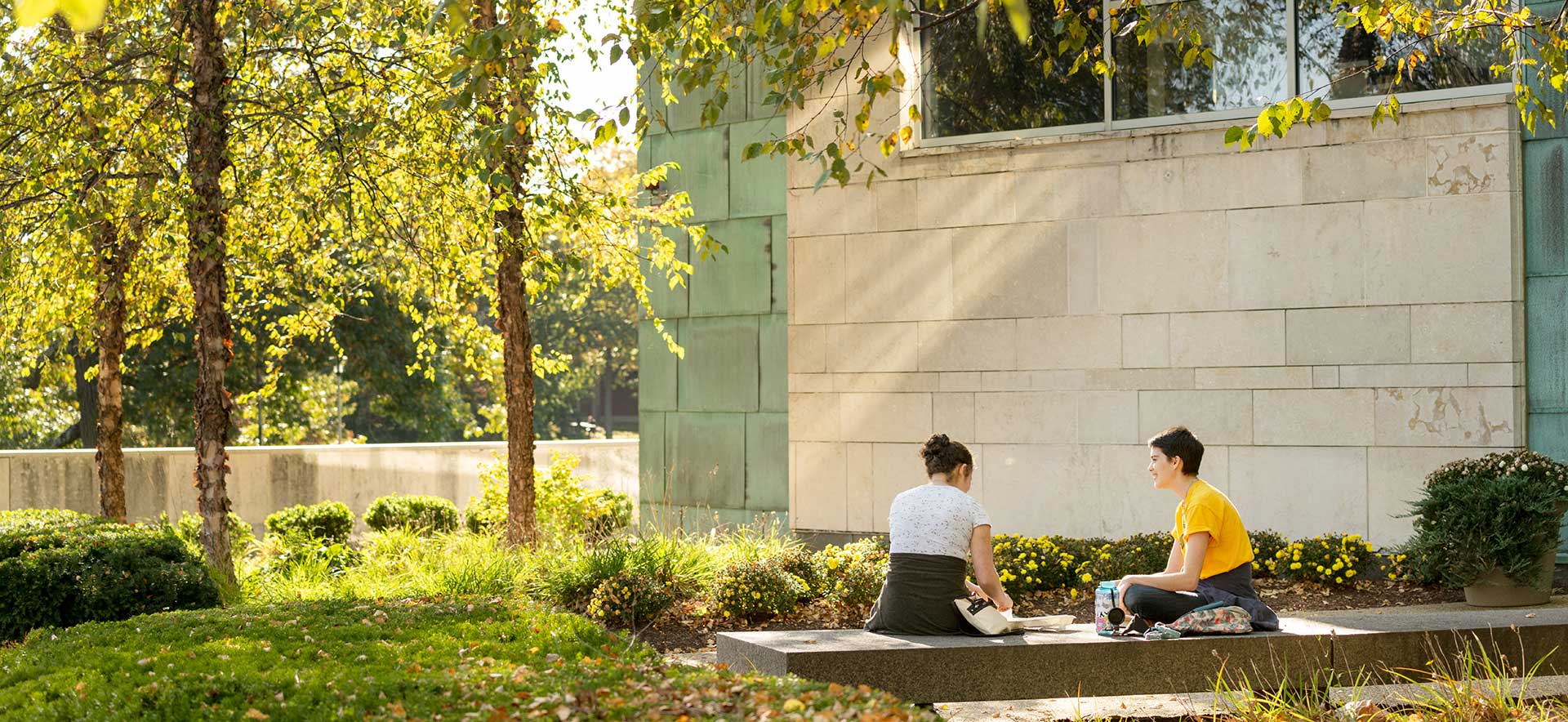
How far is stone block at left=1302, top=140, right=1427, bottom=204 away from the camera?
10.8 m

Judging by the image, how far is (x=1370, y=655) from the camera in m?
6.10

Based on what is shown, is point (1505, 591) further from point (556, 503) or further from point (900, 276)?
point (556, 503)

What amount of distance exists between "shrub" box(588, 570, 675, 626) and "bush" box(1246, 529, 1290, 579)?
182 inches

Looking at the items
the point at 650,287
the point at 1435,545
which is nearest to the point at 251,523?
the point at 650,287

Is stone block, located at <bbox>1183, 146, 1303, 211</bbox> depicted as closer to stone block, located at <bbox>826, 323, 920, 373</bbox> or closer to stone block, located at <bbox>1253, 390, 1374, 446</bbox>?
stone block, located at <bbox>1253, 390, 1374, 446</bbox>

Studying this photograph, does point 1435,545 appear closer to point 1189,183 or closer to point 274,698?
point 1189,183

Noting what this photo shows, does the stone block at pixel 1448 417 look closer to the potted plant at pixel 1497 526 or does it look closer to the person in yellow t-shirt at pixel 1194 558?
the potted plant at pixel 1497 526

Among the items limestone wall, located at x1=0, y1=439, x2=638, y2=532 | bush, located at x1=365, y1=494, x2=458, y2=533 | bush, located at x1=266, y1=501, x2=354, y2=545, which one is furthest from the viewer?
limestone wall, located at x1=0, y1=439, x2=638, y2=532

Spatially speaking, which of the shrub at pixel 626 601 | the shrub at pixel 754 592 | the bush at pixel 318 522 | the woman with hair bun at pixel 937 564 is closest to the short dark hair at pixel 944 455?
the woman with hair bun at pixel 937 564

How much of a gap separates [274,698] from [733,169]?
9128 mm

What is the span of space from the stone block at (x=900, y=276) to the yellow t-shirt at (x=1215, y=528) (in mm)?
6303

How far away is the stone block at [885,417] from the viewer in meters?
12.6

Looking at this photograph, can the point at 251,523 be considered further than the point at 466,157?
Yes

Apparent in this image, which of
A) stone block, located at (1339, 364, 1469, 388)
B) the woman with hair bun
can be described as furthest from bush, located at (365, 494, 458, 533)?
the woman with hair bun
